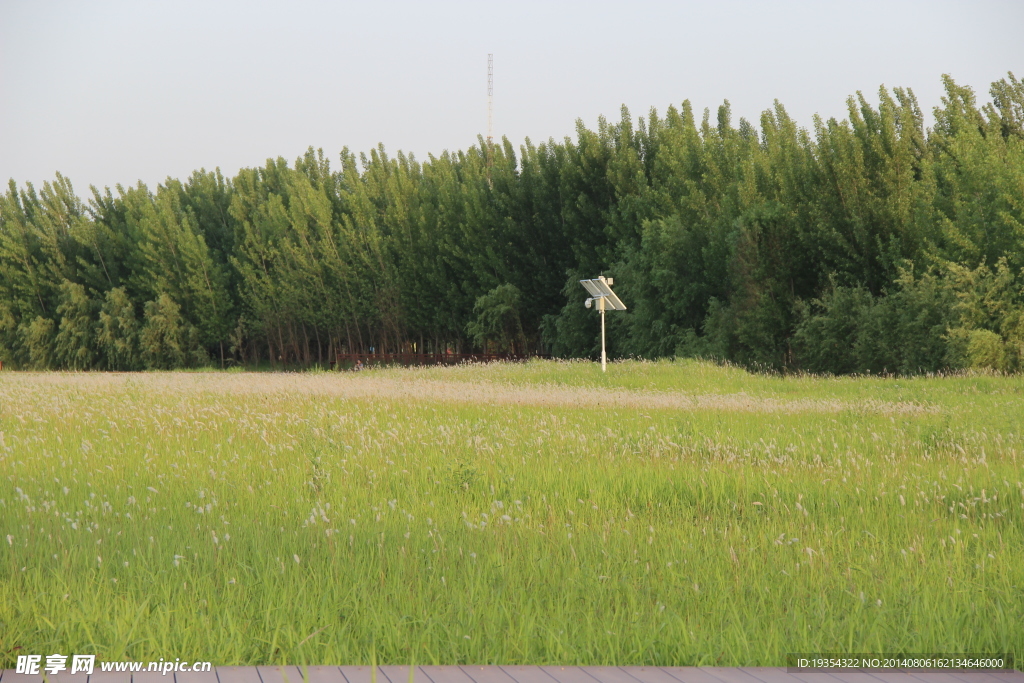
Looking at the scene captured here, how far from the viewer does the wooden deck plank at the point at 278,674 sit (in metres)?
3.69

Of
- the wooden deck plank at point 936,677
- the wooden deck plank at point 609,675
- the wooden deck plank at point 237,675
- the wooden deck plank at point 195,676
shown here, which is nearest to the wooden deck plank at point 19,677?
the wooden deck plank at point 195,676

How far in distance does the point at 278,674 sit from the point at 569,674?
1.21 metres

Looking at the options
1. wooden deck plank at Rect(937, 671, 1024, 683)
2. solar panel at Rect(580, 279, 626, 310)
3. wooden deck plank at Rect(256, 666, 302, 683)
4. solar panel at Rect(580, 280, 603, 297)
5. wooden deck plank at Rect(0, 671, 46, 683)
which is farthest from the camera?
solar panel at Rect(580, 279, 626, 310)

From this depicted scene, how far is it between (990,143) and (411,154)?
34465 mm

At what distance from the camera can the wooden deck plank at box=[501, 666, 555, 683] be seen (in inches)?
148

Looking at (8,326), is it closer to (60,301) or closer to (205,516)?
(60,301)

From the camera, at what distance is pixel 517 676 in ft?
12.5

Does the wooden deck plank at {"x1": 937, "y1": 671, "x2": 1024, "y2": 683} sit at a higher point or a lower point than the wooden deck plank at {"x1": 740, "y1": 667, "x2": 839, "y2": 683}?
lower

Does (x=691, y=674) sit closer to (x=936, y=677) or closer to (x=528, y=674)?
(x=528, y=674)

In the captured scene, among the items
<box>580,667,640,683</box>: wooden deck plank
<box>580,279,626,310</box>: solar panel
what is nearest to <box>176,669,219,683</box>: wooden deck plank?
<box>580,667,640,683</box>: wooden deck plank

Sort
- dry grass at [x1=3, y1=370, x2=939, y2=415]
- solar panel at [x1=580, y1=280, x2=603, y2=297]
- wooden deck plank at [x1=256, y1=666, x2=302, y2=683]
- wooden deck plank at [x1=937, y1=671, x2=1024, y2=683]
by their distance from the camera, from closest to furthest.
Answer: wooden deck plank at [x1=256, y1=666, x2=302, y2=683] → wooden deck plank at [x1=937, y1=671, x2=1024, y2=683] → dry grass at [x1=3, y1=370, x2=939, y2=415] → solar panel at [x1=580, y1=280, x2=603, y2=297]

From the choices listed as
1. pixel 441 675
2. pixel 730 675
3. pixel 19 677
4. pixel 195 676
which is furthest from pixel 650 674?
pixel 19 677

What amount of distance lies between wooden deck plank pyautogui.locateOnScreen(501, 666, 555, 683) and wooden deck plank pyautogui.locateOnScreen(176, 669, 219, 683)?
121 centimetres

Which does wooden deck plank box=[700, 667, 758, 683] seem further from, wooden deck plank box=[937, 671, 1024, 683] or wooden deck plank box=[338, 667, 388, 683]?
wooden deck plank box=[338, 667, 388, 683]
